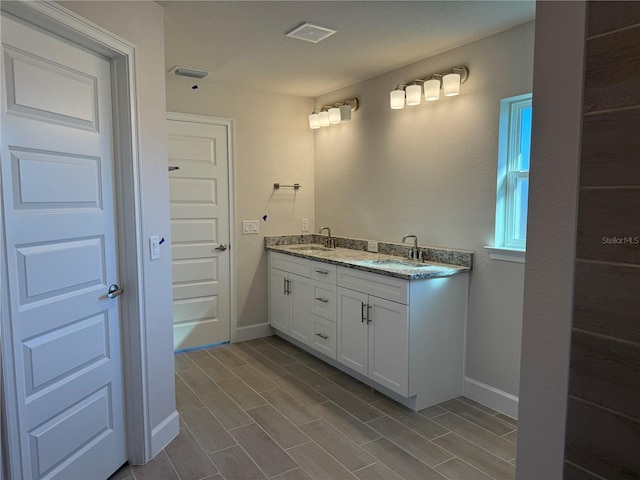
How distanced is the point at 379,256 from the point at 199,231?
1.66 metres

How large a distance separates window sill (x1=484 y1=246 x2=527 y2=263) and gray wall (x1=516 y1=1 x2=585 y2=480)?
1.77 m

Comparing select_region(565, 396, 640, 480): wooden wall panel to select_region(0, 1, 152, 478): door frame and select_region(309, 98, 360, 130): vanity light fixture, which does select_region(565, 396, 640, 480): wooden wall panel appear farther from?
select_region(309, 98, 360, 130): vanity light fixture

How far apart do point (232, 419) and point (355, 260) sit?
4.74ft

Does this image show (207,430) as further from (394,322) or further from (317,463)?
(394,322)

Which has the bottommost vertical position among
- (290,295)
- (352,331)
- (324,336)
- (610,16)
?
(324,336)

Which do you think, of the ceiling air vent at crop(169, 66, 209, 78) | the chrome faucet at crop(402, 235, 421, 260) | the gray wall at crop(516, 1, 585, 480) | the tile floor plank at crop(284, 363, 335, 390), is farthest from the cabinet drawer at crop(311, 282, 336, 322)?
the gray wall at crop(516, 1, 585, 480)

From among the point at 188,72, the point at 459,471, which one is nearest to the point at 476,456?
the point at 459,471

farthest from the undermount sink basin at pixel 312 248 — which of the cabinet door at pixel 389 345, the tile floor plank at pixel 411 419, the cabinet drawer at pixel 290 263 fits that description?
the tile floor plank at pixel 411 419

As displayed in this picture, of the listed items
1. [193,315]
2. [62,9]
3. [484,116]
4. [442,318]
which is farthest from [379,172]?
[62,9]

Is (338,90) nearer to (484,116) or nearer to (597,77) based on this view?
(484,116)

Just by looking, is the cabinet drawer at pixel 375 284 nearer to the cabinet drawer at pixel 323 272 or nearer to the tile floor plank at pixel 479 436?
the cabinet drawer at pixel 323 272

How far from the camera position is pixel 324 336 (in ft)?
11.8

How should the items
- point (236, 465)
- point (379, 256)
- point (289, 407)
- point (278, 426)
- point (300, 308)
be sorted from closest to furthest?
point (236, 465)
point (278, 426)
point (289, 407)
point (379, 256)
point (300, 308)

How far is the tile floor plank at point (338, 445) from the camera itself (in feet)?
7.58
